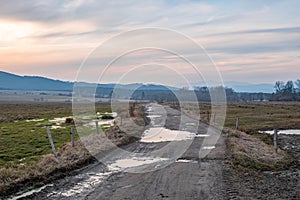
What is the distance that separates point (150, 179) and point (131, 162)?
Answer: 13.0ft

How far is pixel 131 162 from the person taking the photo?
17062 mm

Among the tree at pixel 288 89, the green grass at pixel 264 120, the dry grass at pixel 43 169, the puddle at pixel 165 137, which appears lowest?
the green grass at pixel 264 120

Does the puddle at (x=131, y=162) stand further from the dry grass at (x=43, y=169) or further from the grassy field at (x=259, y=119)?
the grassy field at (x=259, y=119)

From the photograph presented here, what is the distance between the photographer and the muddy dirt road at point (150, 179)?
438 inches

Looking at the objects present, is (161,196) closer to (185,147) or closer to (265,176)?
(265,176)

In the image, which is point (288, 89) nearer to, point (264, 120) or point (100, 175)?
point (264, 120)

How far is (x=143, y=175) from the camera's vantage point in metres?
14.0

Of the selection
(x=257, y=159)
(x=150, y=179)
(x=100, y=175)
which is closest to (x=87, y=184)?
(x=100, y=175)

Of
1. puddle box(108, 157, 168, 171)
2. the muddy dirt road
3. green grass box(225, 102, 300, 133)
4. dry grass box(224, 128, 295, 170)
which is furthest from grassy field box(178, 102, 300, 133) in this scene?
puddle box(108, 157, 168, 171)

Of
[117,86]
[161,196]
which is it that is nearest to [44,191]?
[161,196]

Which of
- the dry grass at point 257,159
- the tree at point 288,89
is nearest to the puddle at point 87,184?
the dry grass at point 257,159

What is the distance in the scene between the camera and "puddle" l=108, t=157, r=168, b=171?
15.7 meters

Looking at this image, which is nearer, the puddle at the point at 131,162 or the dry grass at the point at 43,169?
the dry grass at the point at 43,169

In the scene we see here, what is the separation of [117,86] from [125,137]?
11.4 feet
